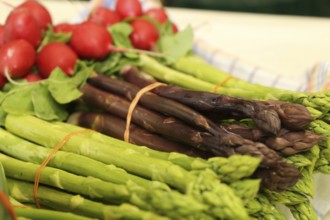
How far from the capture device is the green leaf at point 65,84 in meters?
0.96

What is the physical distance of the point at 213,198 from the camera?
0.62 metres

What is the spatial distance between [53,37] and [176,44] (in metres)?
0.33

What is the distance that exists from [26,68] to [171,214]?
567 millimetres

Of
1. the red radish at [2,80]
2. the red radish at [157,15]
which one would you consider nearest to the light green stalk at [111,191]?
the red radish at [2,80]

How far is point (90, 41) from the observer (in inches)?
41.8

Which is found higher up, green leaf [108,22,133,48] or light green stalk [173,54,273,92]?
green leaf [108,22,133,48]

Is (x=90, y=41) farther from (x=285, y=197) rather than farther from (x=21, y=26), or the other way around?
(x=285, y=197)

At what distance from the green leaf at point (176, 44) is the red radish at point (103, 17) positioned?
146 mm

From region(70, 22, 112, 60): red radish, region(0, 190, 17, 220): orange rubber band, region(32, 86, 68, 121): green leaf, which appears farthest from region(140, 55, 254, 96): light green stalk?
region(0, 190, 17, 220): orange rubber band

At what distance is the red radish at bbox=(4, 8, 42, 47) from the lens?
3.30 ft

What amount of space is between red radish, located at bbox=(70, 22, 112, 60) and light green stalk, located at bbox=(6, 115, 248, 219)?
9.4 inches

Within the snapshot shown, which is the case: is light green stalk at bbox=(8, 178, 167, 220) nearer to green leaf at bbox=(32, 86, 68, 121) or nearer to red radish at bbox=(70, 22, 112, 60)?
green leaf at bbox=(32, 86, 68, 121)

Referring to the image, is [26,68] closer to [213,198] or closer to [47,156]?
[47,156]

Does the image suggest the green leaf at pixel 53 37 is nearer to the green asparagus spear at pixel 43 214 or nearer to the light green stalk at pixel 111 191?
the light green stalk at pixel 111 191
